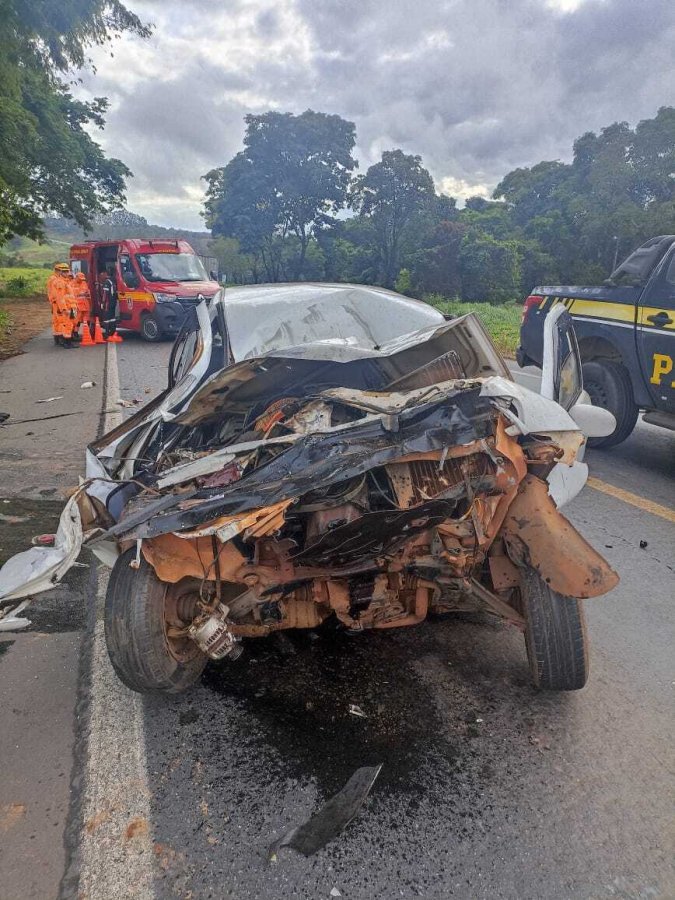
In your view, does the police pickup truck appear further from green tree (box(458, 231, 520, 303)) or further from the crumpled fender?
green tree (box(458, 231, 520, 303))

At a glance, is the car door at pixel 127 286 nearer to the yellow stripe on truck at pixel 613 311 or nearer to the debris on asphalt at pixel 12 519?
the yellow stripe on truck at pixel 613 311

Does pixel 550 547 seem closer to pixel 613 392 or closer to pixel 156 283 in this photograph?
pixel 613 392

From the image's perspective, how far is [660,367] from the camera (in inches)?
218

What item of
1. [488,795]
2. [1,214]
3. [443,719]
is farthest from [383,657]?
→ [1,214]

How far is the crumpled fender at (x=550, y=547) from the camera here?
2.34 meters

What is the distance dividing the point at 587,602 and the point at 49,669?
2864 millimetres

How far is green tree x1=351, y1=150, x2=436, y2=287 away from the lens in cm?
3359

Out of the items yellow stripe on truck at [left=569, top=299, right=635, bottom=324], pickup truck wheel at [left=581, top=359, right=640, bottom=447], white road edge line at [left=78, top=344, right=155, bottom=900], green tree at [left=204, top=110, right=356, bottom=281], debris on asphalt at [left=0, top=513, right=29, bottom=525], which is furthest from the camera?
green tree at [left=204, top=110, right=356, bottom=281]

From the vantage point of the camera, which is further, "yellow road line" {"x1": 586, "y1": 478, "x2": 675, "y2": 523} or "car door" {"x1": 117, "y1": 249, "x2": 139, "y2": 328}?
"car door" {"x1": 117, "y1": 249, "x2": 139, "y2": 328}

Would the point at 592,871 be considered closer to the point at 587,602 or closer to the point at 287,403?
the point at 587,602

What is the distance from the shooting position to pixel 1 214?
1238 cm

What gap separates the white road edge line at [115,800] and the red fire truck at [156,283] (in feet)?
40.4

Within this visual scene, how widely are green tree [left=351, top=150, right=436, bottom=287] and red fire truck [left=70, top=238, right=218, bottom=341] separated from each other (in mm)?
20671

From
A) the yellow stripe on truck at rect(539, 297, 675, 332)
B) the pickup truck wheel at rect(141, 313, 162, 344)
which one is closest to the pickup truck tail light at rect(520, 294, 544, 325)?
the yellow stripe on truck at rect(539, 297, 675, 332)
